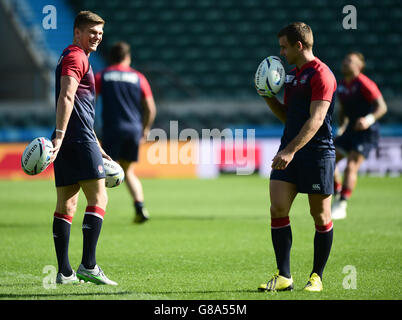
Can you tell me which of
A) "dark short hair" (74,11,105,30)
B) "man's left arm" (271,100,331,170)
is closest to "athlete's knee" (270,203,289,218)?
"man's left arm" (271,100,331,170)

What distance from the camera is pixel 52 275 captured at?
5.82 metres

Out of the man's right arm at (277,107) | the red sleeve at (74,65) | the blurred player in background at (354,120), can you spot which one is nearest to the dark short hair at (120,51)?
the blurred player in background at (354,120)

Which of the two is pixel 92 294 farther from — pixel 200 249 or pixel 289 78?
pixel 200 249

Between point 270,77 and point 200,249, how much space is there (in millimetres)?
2650

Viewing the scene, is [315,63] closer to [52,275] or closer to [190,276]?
[190,276]

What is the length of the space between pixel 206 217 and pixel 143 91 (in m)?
2.13

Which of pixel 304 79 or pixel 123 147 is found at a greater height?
pixel 304 79

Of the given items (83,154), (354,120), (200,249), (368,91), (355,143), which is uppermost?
(368,91)

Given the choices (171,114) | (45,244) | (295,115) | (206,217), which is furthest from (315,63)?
(171,114)

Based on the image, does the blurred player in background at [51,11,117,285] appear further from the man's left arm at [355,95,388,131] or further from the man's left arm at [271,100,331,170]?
the man's left arm at [355,95,388,131]

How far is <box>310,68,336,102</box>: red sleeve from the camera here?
513cm

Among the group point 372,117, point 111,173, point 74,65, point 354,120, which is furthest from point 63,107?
point 354,120

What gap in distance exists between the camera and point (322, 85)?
202 inches

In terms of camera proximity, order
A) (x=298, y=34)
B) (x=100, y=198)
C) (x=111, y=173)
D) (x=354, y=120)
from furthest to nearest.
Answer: (x=354, y=120)
(x=111, y=173)
(x=100, y=198)
(x=298, y=34)
